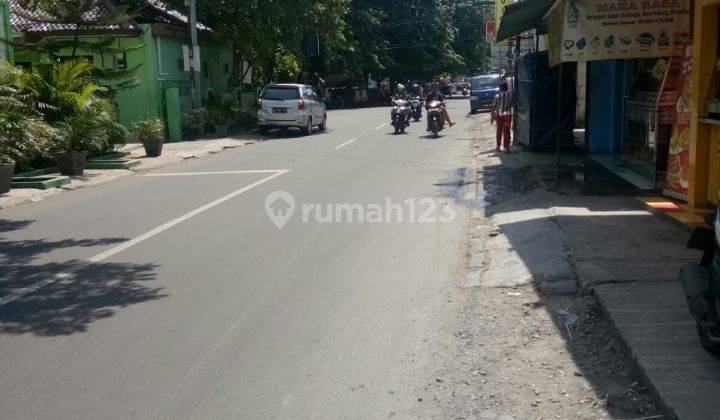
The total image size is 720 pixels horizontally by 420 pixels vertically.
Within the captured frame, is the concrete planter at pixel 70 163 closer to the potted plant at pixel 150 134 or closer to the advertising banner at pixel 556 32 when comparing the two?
the potted plant at pixel 150 134

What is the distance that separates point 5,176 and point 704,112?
11.4 meters

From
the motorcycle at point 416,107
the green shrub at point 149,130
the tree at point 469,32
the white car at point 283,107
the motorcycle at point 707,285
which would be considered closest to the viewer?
the motorcycle at point 707,285

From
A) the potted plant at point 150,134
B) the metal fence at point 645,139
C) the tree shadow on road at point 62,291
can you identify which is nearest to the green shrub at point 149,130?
the potted plant at point 150,134

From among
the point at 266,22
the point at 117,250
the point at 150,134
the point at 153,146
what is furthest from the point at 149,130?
the point at 117,250

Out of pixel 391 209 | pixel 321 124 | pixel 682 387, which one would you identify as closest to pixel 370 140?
pixel 321 124

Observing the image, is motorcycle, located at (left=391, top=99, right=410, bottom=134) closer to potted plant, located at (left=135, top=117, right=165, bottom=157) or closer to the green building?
the green building

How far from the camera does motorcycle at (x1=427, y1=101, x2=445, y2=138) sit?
80.1 ft

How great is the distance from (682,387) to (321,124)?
82.4 ft

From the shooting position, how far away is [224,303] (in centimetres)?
677

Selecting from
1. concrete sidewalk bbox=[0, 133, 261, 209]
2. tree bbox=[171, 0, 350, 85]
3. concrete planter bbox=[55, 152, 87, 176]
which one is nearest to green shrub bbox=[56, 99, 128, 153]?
concrete planter bbox=[55, 152, 87, 176]

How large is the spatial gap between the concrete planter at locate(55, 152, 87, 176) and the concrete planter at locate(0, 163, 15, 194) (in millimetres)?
2306

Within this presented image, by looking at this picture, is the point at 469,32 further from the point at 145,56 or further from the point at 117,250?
the point at 117,250

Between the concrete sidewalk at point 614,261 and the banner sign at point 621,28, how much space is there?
2075 millimetres

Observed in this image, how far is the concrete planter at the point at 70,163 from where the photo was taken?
16.3 m
